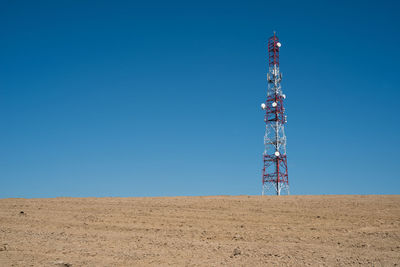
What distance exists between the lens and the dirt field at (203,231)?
11.4 meters

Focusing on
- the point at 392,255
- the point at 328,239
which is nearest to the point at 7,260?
the point at 328,239

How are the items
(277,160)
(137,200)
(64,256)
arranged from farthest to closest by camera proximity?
1. (277,160)
2. (137,200)
3. (64,256)

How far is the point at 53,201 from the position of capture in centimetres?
2278

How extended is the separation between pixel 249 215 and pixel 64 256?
353 inches

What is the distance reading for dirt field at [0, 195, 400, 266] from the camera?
450 inches

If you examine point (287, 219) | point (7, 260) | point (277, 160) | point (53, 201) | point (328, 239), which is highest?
point (277, 160)

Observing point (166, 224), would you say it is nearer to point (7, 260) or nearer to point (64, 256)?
point (64, 256)

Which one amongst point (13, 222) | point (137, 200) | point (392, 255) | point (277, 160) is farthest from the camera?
point (277, 160)

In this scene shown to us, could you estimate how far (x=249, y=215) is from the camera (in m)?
17.4

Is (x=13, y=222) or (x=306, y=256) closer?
(x=306, y=256)

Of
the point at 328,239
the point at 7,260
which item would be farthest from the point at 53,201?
the point at 328,239

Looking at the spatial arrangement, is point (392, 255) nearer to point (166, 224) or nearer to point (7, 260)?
point (166, 224)

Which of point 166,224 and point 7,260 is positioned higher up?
point 166,224

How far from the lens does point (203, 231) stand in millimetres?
15039
